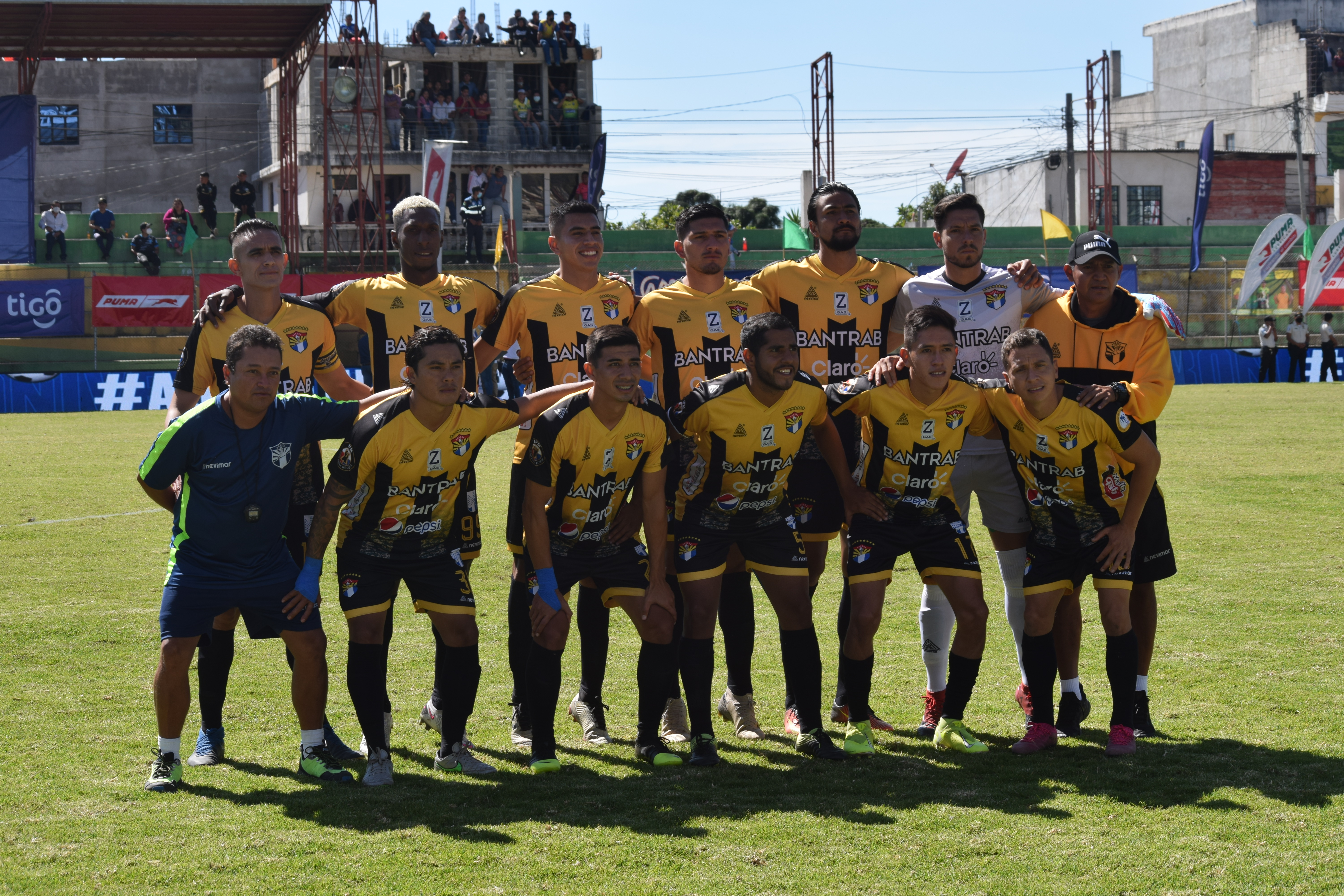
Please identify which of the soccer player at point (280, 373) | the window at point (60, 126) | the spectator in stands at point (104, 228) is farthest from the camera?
the window at point (60, 126)

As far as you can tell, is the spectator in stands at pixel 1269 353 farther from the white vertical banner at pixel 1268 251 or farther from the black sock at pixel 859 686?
the black sock at pixel 859 686

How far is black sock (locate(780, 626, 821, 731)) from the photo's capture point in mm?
5672

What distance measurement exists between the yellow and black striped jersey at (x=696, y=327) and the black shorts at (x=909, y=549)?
107 cm

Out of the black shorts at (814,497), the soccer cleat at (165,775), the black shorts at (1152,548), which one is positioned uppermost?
the black shorts at (814,497)

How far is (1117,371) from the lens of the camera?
6.07 metres

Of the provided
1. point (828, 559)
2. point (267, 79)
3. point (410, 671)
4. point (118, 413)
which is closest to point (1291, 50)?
point (267, 79)

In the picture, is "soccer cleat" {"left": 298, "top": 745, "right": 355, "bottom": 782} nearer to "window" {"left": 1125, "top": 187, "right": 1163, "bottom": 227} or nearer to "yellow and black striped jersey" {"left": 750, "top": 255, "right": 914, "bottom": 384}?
"yellow and black striped jersey" {"left": 750, "top": 255, "right": 914, "bottom": 384}

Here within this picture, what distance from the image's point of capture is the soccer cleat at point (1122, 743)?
5.52 meters

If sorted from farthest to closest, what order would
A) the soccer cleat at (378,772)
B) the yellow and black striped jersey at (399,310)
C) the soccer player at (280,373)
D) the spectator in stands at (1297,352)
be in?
the spectator in stands at (1297,352), the yellow and black striped jersey at (399,310), the soccer player at (280,373), the soccer cleat at (378,772)

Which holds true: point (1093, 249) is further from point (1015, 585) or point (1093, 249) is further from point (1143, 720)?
point (1143, 720)

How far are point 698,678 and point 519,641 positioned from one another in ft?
2.92

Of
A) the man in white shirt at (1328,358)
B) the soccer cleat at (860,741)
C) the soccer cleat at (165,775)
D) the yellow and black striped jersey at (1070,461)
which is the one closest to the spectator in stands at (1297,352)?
the man in white shirt at (1328,358)

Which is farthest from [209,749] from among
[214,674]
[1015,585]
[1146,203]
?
[1146,203]

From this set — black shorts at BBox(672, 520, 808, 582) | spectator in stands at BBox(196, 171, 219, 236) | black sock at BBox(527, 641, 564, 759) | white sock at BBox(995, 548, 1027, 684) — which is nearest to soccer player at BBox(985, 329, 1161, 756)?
white sock at BBox(995, 548, 1027, 684)
